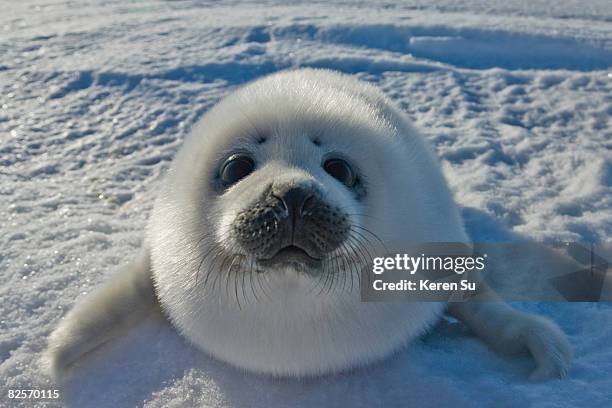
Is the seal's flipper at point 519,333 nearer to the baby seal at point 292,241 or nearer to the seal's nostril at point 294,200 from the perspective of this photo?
the baby seal at point 292,241

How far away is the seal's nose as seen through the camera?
1.45m

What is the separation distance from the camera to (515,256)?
250 centimetres

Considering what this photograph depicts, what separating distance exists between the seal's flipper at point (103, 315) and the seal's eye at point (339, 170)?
0.93 metres

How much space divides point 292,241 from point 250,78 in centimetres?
393

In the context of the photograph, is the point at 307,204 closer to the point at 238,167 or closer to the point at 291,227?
the point at 291,227

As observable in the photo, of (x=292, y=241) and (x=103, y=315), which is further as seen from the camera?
(x=103, y=315)

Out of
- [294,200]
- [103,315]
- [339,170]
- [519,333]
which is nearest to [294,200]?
[294,200]

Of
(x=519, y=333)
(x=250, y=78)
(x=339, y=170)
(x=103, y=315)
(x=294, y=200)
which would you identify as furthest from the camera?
(x=250, y=78)

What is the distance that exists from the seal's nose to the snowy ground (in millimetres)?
652

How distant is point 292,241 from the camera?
1.48 metres

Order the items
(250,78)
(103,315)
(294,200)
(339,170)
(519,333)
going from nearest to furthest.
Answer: (294,200) < (339,170) < (519,333) < (103,315) < (250,78)

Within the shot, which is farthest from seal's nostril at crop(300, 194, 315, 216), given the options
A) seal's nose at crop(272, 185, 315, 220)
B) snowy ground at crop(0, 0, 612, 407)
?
snowy ground at crop(0, 0, 612, 407)

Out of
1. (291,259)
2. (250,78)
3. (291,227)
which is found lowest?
(250,78)

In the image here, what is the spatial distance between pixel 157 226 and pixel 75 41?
5.19 meters
